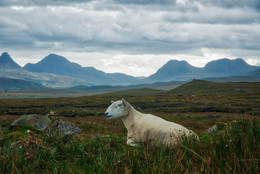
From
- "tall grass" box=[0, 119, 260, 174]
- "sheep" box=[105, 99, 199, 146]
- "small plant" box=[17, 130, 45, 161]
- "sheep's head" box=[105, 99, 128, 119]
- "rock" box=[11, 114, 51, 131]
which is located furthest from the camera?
"rock" box=[11, 114, 51, 131]

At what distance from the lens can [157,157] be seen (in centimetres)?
483

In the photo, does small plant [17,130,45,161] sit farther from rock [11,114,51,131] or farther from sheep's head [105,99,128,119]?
rock [11,114,51,131]

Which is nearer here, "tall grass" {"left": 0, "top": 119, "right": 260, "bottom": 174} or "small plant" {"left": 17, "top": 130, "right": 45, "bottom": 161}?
"tall grass" {"left": 0, "top": 119, "right": 260, "bottom": 174}

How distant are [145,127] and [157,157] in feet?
17.7

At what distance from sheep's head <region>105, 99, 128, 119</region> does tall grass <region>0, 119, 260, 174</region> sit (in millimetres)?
3887

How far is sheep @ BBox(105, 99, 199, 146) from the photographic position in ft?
28.5

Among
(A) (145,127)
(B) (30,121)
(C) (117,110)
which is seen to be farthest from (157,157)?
(B) (30,121)

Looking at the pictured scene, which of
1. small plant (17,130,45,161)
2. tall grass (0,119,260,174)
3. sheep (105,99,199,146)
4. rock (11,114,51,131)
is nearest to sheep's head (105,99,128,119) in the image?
sheep (105,99,199,146)

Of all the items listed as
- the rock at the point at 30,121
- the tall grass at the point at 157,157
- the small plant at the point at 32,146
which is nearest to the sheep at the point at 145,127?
the tall grass at the point at 157,157

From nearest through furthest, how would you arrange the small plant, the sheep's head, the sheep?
the small plant → the sheep → the sheep's head

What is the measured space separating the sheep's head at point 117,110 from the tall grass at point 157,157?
3887 millimetres

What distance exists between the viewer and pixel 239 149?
15.6ft

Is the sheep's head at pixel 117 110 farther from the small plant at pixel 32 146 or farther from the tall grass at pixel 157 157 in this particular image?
the small plant at pixel 32 146

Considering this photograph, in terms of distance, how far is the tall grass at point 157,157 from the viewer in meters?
3.95
